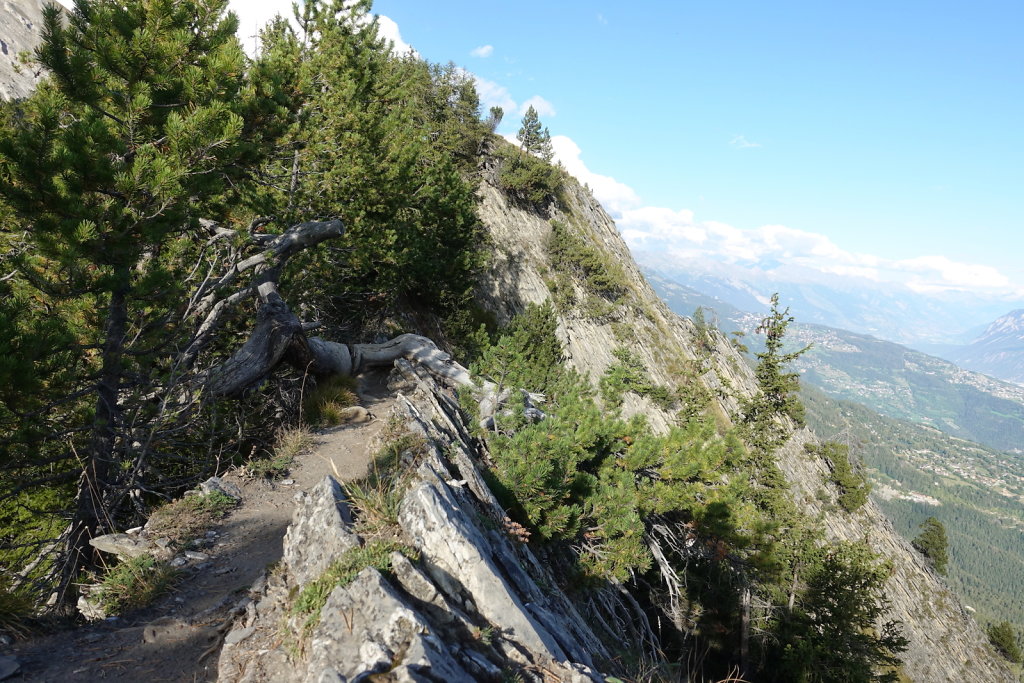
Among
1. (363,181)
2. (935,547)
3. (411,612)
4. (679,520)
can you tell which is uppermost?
(363,181)

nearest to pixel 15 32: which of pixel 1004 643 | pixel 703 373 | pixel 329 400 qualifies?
pixel 329 400

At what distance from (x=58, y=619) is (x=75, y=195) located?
4.64 m

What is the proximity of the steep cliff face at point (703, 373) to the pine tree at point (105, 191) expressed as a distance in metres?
22.1

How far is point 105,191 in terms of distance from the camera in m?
5.39

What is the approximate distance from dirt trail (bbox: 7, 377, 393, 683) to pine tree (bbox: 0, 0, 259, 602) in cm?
181

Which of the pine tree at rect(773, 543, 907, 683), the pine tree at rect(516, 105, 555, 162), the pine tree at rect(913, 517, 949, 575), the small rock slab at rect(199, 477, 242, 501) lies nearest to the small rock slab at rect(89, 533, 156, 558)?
the small rock slab at rect(199, 477, 242, 501)

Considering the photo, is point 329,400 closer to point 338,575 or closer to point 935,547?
point 338,575

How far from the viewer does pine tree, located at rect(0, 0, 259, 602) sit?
4980mm

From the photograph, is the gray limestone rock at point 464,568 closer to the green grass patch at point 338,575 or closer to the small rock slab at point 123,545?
the green grass patch at point 338,575

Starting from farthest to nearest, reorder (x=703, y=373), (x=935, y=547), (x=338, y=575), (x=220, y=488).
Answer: (x=935, y=547) < (x=703, y=373) < (x=220, y=488) < (x=338, y=575)

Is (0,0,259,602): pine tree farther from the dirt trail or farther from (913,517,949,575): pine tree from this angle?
(913,517,949,575): pine tree

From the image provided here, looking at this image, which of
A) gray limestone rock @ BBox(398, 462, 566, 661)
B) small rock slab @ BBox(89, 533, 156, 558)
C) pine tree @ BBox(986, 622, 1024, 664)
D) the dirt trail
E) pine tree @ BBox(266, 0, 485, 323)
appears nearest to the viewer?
the dirt trail

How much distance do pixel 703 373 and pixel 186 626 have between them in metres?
37.1

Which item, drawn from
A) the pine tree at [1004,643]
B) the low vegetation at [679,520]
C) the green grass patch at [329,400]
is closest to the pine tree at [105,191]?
the green grass patch at [329,400]
